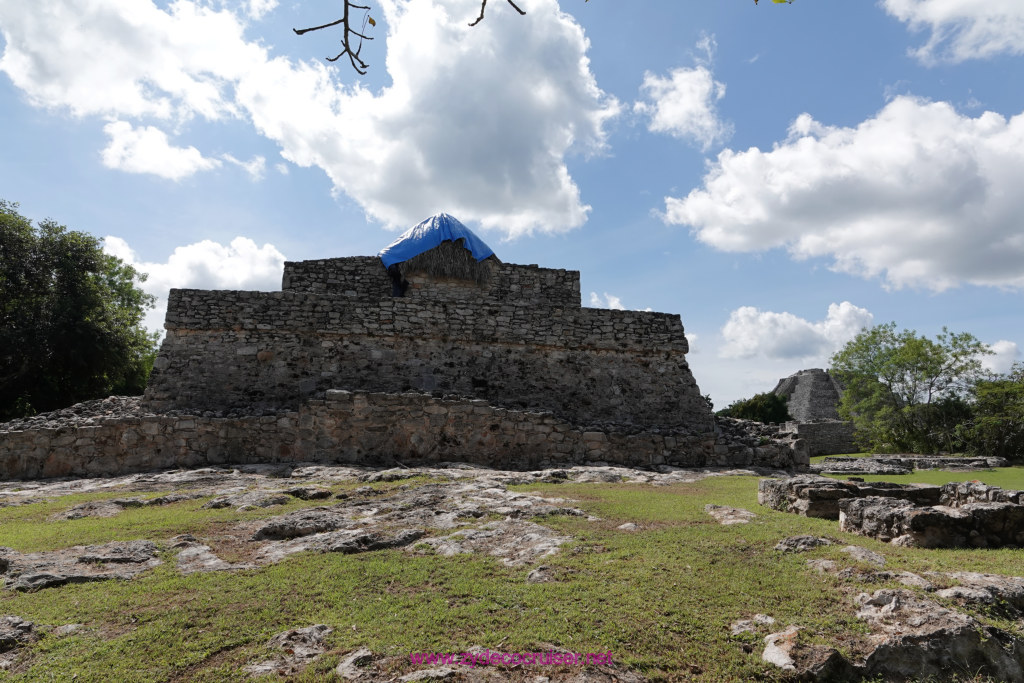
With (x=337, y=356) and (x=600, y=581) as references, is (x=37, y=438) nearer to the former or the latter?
(x=337, y=356)

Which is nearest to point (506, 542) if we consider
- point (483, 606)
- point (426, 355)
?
point (483, 606)

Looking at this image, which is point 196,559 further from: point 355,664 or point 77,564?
point 355,664

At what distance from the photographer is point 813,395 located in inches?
1608

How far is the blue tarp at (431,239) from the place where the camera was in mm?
18031

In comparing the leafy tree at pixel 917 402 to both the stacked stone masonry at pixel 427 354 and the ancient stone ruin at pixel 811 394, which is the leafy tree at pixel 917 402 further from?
the stacked stone masonry at pixel 427 354

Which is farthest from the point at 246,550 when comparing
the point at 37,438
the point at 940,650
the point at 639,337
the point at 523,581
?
the point at 639,337

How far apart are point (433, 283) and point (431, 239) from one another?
1.46 m

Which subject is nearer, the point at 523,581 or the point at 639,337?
the point at 523,581

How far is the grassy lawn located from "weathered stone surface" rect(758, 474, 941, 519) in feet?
2.74

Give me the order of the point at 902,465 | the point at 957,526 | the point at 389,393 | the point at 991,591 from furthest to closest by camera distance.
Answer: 1. the point at 902,465
2. the point at 389,393
3. the point at 957,526
4. the point at 991,591

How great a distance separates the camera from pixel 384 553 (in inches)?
205

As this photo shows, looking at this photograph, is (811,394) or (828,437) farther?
(811,394)

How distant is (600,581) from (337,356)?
10.8 meters

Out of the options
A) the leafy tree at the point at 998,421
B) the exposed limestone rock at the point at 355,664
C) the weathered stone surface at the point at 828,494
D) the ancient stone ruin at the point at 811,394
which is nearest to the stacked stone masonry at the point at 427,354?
the weathered stone surface at the point at 828,494
